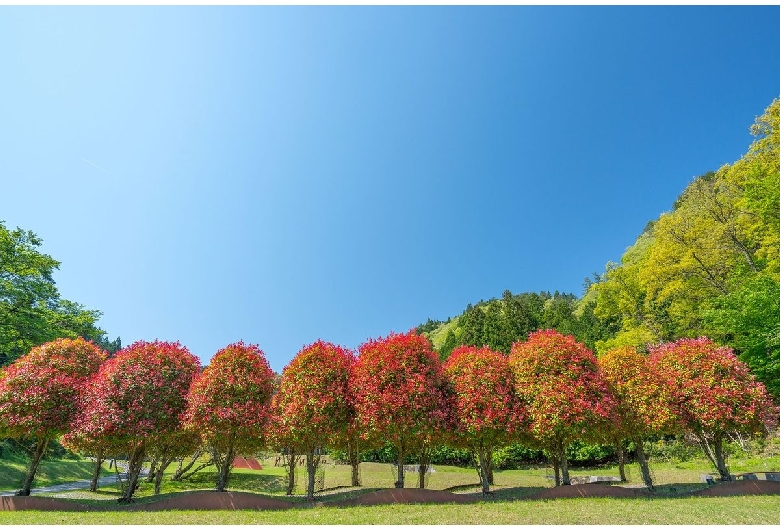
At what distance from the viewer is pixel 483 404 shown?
17.5 meters

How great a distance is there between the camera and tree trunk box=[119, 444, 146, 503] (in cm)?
1689

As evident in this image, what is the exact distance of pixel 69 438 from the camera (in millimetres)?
17297

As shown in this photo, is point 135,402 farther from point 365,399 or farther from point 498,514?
point 498,514

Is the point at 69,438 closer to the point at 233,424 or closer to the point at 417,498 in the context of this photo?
the point at 233,424

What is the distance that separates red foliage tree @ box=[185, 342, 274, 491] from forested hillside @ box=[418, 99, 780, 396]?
20080 millimetres

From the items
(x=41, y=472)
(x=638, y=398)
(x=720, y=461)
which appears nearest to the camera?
(x=720, y=461)

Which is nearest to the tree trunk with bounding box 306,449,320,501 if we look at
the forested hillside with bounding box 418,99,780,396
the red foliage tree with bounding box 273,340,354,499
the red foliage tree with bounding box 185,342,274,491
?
the red foliage tree with bounding box 273,340,354,499

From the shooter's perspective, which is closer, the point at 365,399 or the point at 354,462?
the point at 365,399

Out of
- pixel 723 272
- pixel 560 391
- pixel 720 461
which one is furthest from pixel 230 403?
pixel 723 272

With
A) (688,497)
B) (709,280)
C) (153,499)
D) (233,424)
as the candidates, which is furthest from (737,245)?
(153,499)

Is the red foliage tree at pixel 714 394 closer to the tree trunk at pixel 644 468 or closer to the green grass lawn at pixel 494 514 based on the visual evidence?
the tree trunk at pixel 644 468

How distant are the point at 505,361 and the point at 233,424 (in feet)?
41.4

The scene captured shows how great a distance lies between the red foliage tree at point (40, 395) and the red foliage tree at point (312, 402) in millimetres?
9706

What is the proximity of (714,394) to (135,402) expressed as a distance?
25690mm
